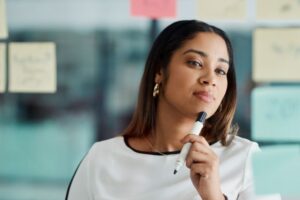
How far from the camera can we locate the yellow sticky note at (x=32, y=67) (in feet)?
3.47

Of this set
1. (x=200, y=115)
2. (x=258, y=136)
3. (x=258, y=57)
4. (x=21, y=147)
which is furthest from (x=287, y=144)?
(x=21, y=147)

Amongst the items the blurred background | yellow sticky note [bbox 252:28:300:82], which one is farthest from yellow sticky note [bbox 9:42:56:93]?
yellow sticky note [bbox 252:28:300:82]

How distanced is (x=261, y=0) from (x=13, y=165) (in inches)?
27.1

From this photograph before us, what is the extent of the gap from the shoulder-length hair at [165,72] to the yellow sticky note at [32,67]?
0.82ft

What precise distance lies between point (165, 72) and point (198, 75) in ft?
0.26

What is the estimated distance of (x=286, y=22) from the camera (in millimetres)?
965

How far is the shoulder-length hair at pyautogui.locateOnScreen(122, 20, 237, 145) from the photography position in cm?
84

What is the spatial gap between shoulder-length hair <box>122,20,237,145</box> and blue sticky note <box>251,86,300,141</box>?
9 centimetres

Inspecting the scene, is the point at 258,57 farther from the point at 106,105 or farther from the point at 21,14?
the point at 21,14

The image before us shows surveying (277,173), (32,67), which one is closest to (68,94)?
(32,67)

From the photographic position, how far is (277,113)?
0.96 m

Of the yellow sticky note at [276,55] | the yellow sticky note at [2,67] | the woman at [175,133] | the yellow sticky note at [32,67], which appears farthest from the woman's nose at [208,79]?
the yellow sticky note at [2,67]

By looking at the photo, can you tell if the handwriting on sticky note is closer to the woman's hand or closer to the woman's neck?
the woman's neck

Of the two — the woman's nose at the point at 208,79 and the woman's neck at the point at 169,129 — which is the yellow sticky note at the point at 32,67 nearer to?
the woman's neck at the point at 169,129
